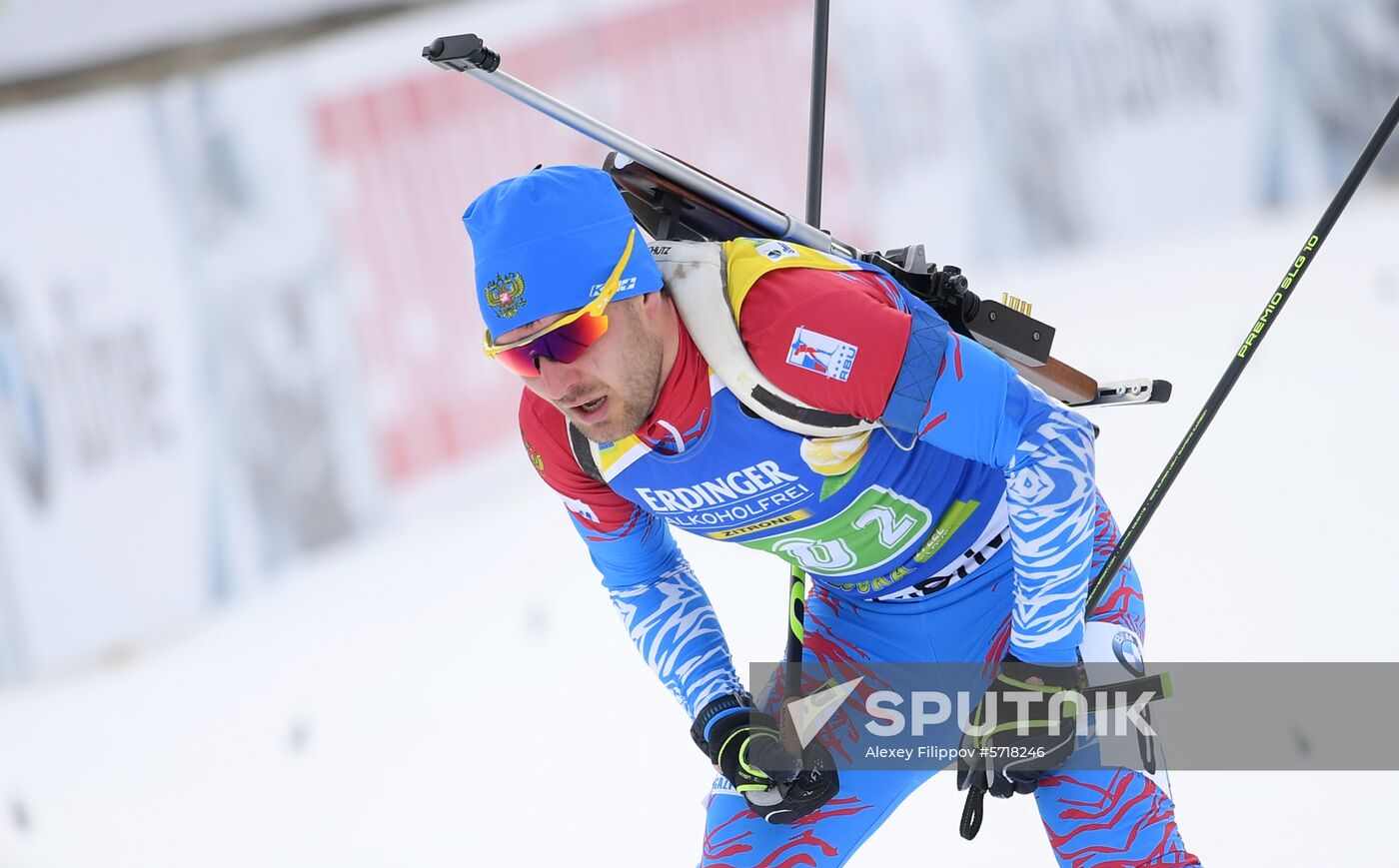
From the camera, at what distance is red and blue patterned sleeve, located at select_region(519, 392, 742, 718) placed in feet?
7.58

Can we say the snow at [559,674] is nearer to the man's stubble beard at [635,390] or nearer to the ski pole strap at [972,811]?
the ski pole strap at [972,811]

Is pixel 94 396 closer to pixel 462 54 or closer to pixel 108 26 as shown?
pixel 108 26

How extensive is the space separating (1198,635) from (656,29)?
4615 mm

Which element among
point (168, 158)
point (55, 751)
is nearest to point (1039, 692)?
point (55, 751)

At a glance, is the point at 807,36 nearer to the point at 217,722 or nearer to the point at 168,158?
the point at 168,158

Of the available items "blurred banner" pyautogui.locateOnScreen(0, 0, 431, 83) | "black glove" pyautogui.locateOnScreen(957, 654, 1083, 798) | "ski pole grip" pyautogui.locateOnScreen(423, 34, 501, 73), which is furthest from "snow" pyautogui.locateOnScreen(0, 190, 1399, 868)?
"blurred banner" pyautogui.locateOnScreen(0, 0, 431, 83)

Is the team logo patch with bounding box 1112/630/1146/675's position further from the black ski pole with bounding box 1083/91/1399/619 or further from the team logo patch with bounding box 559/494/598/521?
the team logo patch with bounding box 559/494/598/521

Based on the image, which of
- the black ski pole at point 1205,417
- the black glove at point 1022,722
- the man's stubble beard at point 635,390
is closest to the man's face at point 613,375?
the man's stubble beard at point 635,390

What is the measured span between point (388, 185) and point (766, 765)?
4.54 m

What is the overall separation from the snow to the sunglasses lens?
1708mm

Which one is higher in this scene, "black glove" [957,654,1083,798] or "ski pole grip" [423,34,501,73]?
"ski pole grip" [423,34,501,73]

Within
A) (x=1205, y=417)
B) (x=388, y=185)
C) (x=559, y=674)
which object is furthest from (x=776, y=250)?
(x=388, y=185)

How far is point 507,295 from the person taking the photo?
1883mm

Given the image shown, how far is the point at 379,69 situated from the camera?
6.22 meters
